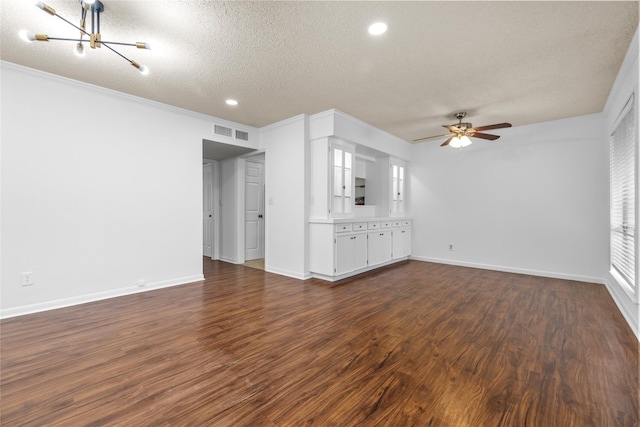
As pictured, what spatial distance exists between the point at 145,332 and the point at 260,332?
1.08 meters

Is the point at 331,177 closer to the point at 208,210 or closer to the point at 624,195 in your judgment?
the point at 208,210

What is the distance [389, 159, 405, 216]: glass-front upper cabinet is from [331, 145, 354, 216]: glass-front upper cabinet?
1.46 m

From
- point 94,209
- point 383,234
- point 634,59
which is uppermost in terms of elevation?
point 634,59

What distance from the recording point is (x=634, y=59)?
106 inches

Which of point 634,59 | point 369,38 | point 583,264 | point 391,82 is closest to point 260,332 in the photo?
point 369,38

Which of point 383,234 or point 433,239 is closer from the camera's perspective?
point 383,234

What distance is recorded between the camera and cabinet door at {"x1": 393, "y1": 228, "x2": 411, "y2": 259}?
5.98 m

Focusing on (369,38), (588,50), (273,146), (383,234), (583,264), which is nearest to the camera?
(369,38)

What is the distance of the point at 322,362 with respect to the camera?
2105mm

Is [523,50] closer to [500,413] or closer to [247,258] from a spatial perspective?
[500,413]

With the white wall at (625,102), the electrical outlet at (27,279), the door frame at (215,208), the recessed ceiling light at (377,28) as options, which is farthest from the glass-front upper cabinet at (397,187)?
the electrical outlet at (27,279)

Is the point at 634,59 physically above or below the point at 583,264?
above

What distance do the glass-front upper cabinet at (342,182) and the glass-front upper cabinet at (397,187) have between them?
1455 mm

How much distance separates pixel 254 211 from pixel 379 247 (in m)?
2.98
